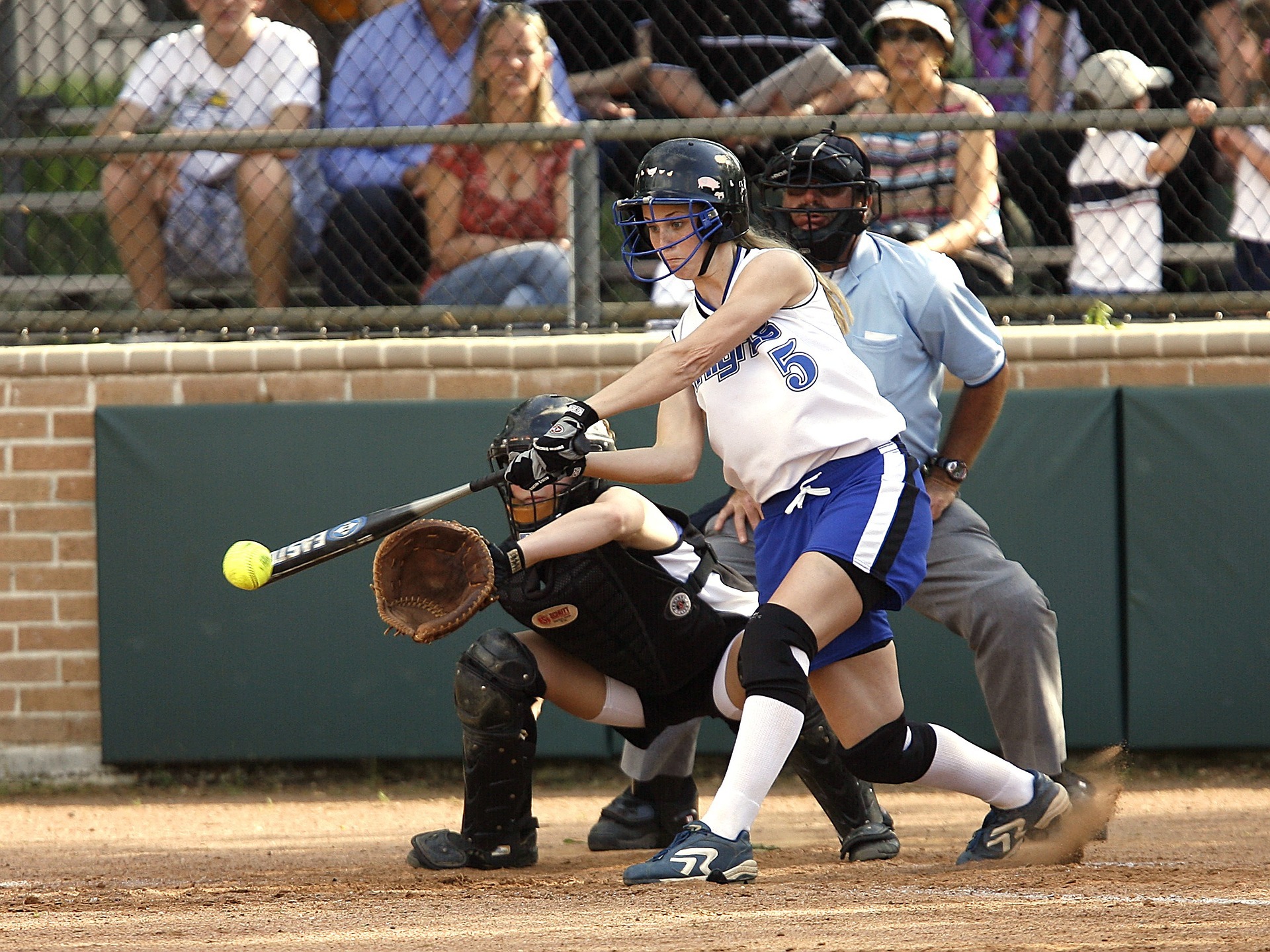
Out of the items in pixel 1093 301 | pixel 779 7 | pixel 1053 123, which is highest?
pixel 779 7

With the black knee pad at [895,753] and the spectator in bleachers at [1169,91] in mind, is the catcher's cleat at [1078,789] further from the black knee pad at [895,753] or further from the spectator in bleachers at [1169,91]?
the spectator in bleachers at [1169,91]

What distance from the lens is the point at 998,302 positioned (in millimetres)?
5414

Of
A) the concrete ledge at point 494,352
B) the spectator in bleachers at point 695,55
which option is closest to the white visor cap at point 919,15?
the spectator in bleachers at point 695,55

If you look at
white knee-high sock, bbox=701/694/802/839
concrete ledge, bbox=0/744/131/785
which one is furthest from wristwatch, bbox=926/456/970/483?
concrete ledge, bbox=0/744/131/785

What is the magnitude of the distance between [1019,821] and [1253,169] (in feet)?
10.8

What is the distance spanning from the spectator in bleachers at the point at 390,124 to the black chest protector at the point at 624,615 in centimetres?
227

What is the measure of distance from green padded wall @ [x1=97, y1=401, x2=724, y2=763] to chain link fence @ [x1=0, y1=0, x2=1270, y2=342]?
1.66ft

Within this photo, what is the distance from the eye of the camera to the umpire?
379cm

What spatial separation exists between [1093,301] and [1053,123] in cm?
68

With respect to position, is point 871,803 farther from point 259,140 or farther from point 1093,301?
point 259,140

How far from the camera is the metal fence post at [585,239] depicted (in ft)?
17.7

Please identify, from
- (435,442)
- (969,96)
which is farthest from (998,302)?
(435,442)

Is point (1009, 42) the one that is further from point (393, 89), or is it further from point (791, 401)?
point (791, 401)

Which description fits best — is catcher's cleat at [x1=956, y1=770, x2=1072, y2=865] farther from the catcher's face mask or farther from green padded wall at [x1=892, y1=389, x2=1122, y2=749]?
green padded wall at [x1=892, y1=389, x2=1122, y2=749]
